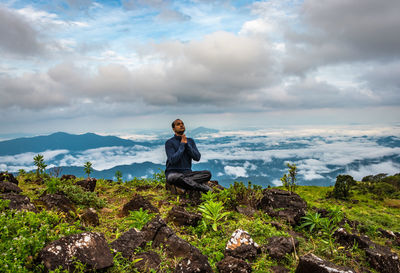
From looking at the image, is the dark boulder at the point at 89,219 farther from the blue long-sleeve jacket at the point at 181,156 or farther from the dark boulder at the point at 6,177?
the dark boulder at the point at 6,177

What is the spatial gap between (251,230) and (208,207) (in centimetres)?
134

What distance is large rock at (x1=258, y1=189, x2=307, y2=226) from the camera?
25.8 ft

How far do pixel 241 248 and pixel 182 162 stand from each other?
6.78 m

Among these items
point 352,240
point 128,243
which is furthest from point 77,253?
point 352,240

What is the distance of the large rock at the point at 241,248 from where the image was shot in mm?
4941

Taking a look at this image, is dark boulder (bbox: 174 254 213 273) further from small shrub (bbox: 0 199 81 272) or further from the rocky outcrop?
the rocky outcrop

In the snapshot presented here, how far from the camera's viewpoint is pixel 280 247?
524cm

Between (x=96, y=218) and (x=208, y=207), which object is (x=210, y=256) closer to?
(x=208, y=207)

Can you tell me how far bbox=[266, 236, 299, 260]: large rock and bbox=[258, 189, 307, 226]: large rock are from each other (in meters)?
2.49

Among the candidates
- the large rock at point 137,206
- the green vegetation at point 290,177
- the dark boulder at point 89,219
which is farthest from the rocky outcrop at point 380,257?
the dark boulder at point 89,219

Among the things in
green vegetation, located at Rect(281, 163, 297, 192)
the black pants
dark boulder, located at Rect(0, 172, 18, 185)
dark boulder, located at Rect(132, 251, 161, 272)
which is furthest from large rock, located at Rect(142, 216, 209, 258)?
dark boulder, located at Rect(0, 172, 18, 185)

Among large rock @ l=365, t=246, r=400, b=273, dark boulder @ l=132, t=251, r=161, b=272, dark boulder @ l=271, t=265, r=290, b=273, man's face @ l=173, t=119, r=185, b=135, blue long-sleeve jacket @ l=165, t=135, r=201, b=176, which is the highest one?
man's face @ l=173, t=119, r=185, b=135

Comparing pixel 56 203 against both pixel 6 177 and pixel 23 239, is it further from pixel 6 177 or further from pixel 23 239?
pixel 6 177

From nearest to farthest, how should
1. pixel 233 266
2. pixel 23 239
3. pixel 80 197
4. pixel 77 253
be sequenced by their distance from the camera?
1. pixel 23 239
2. pixel 77 253
3. pixel 233 266
4. pixel 80 197
